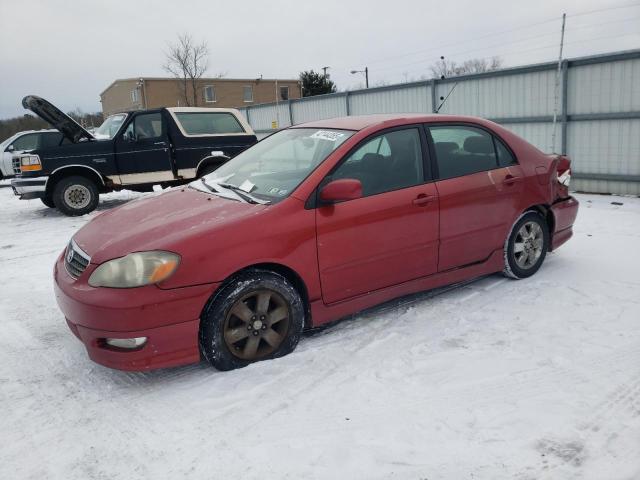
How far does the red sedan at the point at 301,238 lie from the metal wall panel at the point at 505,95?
601 centimetres

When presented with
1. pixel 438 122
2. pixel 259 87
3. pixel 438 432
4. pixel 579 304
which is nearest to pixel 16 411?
pixel 438 432

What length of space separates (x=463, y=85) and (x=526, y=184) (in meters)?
7.96

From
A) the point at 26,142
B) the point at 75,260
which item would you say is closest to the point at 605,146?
the point at 75,260

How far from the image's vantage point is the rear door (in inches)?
170

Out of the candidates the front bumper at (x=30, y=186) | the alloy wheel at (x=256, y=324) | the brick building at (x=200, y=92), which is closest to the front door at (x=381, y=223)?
the alloy wheel at (x=256, y=324)

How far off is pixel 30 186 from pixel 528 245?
8.50 metres

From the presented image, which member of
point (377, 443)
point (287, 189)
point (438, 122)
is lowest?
point (377, 443)

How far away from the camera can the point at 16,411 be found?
316 centimetres

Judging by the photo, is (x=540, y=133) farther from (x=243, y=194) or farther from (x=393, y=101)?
(x=243, y=194)

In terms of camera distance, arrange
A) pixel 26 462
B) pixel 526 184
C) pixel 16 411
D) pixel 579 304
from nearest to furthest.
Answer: pixel 26 462, pixel 16 411, pixel 579 304, pixel 526 184

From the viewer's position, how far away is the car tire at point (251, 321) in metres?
3.34

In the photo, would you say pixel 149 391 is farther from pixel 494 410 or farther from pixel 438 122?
pixel 438 122

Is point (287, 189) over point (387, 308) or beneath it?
over

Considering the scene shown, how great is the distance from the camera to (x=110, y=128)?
33.9 ft
